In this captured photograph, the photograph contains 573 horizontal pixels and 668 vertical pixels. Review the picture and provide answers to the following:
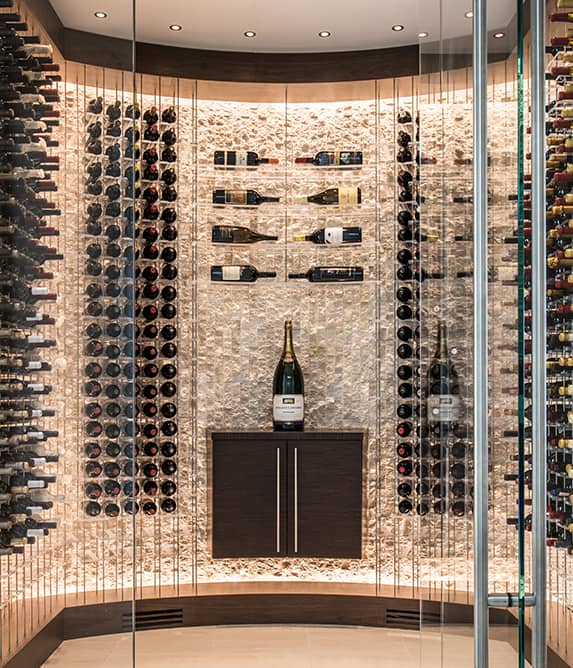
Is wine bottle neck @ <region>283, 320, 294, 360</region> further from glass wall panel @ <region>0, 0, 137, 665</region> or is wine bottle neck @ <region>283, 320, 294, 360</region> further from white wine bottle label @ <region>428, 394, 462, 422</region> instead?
white wine bottle label @ <region>428, 394, 462, 422</region>

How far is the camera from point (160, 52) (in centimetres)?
448

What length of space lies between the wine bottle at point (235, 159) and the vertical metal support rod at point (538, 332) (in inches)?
145

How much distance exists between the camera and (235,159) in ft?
15.1

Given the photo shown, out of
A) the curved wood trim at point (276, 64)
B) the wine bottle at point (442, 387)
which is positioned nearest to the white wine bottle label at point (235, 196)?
the curved wood trim at point (276, 64)

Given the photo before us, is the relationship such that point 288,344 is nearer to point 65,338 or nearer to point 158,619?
point 158,619

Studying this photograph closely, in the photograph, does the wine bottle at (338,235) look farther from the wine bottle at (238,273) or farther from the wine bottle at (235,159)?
the wine bottle at (235,159)

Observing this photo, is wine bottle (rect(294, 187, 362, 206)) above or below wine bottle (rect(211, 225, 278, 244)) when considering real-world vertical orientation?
above

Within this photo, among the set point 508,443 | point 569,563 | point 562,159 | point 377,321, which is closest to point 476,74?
point 562,159

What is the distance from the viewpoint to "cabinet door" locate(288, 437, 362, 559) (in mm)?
4359

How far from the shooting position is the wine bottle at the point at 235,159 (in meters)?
4.61

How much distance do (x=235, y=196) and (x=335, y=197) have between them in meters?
0.56

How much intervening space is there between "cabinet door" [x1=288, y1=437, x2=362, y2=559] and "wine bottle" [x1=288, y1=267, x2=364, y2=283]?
91 cm

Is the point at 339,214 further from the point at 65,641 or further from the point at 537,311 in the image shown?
the point at 537,311

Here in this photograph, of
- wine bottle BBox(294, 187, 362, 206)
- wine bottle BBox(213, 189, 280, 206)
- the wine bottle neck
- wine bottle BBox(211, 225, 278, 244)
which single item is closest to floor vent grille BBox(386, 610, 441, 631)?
the wine bottle neck
